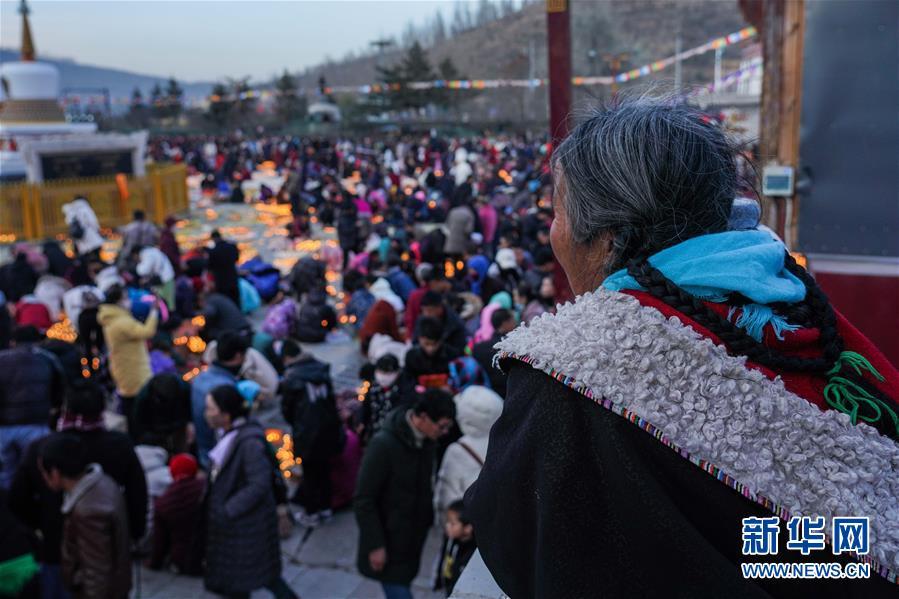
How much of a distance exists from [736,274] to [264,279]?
1012 centimetres

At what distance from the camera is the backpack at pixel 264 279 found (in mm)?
10727

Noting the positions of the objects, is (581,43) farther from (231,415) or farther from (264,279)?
(231,415)

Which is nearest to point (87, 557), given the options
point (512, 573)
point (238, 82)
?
point (512, 573)

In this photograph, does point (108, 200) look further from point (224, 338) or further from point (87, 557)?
point (87, 557)

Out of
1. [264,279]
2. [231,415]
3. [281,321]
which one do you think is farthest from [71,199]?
[231,415]

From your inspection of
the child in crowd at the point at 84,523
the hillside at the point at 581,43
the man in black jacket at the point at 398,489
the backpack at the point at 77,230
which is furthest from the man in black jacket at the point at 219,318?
the hillside at the point at 581,43

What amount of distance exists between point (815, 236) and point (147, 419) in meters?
4.71

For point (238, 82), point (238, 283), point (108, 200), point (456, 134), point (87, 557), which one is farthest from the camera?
point (238, 82)

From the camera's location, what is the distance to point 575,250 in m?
1.36

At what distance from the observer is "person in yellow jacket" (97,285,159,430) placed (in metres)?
6.17

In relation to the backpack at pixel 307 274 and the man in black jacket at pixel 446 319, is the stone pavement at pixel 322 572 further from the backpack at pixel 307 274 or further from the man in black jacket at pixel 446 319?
the backpack at pixel 307 274

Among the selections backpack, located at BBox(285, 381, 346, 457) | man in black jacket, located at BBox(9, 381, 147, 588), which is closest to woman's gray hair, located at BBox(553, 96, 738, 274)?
man in black jacket, located at BBox(9, 381, 147, 588)

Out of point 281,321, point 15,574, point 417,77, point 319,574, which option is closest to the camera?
point 15,574

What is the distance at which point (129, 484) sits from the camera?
4121mm
